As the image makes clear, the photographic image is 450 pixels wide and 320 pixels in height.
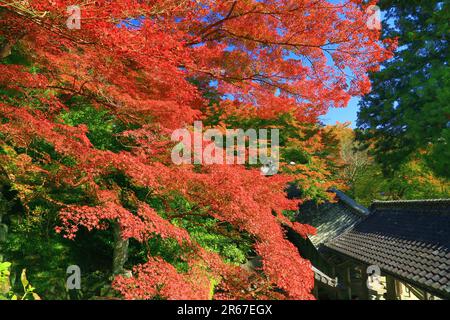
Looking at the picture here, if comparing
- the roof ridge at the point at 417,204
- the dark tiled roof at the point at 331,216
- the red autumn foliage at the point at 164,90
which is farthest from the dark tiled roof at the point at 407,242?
the red autumn foliage at the point at 164,90

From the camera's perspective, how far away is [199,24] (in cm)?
809

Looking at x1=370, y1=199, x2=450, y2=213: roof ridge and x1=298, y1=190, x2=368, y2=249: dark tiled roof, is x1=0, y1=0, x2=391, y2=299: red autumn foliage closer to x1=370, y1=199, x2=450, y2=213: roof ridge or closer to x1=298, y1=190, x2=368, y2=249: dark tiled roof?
x1=370, y1=199, x2=450, y2=213: roof ridge

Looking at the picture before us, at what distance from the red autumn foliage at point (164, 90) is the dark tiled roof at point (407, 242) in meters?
2.47

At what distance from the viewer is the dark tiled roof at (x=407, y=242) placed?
6.09 m

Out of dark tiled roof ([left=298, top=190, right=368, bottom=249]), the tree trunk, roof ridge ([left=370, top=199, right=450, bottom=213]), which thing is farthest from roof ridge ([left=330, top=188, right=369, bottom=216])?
the tree trunk

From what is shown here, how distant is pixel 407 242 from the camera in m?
7.63

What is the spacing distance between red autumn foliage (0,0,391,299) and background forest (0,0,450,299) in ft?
0.11

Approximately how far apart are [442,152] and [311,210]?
6100 millimetres

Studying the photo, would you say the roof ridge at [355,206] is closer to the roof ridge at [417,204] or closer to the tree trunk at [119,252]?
the roof ridge at [417,204]

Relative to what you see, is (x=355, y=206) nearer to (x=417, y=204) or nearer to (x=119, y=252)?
(x=417, y=204)

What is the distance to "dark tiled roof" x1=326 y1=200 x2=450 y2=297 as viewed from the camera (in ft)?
20.0

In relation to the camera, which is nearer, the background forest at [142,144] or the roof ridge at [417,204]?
the background forest at [142,144]

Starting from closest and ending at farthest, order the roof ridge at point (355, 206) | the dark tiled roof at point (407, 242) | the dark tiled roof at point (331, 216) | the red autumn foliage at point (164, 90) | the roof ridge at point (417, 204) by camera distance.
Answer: the red autumn foliage at point (164, 90)
the dark tiled roof at point (407, 242)
the roof ridge at point (417, 204)
the dark tiled roof at point (331, 216)
the roof ridge at point (355, 206)
